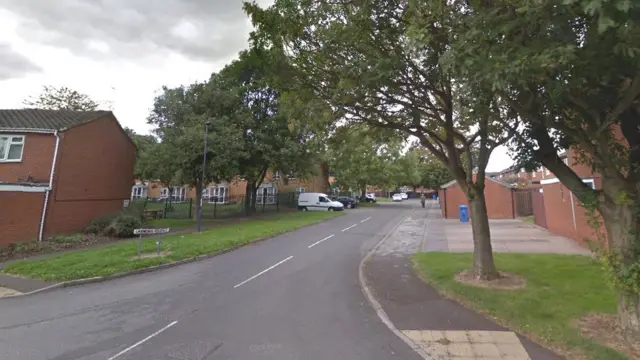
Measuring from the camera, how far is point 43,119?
789 inches

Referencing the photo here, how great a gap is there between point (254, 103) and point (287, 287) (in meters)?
23.3

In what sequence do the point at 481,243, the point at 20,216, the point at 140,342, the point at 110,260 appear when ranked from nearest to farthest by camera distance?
the point at 140,342
the point at 481,243
the point at 110,260
the point at 20,216

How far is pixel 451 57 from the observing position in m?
4.86

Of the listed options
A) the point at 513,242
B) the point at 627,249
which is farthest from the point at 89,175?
the point at 627,249

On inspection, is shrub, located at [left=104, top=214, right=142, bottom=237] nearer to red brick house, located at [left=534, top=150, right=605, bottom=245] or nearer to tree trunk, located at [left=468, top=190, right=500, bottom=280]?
tree trunk, located at [left=468, top=190, right=500, bottom=280]

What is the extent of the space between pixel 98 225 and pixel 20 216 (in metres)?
3.73

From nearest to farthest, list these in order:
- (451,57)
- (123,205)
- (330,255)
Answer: (451,57)
(330,255)
(123,205)

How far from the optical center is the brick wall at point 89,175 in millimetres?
18656

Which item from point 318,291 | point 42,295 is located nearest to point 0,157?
point 42,295

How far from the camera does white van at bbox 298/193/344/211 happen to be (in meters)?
38.4

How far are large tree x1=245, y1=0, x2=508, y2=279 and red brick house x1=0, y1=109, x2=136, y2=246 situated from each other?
14761mm

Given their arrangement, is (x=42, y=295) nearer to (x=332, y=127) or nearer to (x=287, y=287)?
(x=287, y=287)

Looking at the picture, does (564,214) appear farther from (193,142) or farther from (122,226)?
(122,226)

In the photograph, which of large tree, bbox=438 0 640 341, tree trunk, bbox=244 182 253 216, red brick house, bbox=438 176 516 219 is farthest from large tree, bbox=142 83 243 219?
large tree, bbox=438 0 640 341
